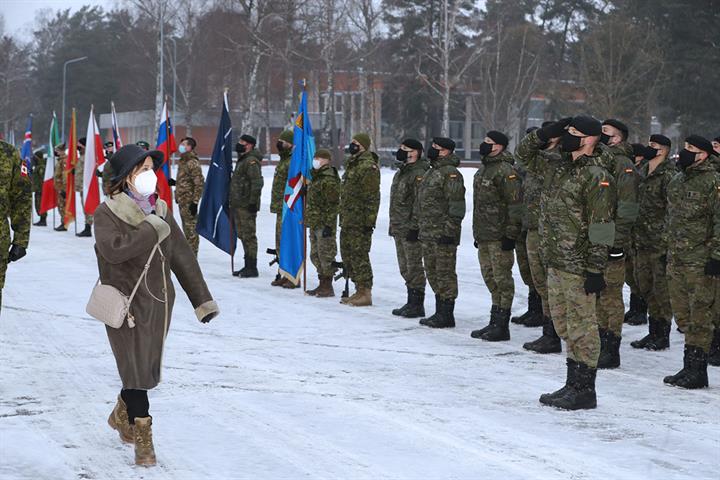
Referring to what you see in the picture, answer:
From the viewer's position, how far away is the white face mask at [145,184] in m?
5.63

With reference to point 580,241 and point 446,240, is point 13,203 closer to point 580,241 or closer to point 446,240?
point 580,241

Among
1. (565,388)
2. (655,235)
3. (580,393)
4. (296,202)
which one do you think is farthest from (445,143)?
(580,393)

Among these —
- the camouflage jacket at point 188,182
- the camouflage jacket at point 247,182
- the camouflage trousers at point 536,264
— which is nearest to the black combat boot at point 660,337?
the camouflage trousers at point 536,264

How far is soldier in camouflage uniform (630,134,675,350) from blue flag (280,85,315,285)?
15.7ft

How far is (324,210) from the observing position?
1270 cm

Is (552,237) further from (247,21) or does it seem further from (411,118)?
(411,118)

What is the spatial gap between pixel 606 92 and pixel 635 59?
1879 mm

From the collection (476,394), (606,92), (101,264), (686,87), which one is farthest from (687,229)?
(686,87)

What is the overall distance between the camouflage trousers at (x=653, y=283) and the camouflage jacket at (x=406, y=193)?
2.49 meters

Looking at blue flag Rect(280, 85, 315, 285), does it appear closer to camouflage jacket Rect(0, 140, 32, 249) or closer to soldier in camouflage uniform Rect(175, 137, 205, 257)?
soldier in camouflage uniform Rect(175, 137, 205, 257)

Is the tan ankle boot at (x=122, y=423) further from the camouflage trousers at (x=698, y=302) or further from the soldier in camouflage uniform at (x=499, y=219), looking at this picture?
the soldier in camouflage uniform at (x=499, y=219)

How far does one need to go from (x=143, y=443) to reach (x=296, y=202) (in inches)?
303

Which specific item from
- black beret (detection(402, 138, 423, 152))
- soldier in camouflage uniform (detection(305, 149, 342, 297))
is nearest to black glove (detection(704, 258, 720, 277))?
black beret (detection(402, 138, 423, 152))

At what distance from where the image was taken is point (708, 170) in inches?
321
